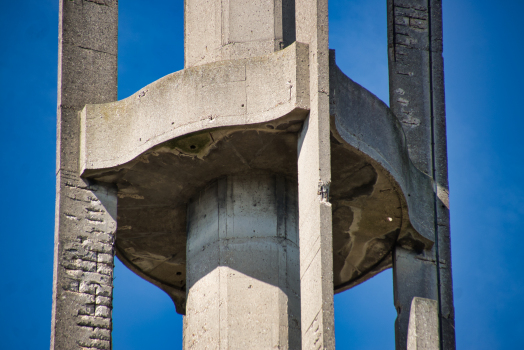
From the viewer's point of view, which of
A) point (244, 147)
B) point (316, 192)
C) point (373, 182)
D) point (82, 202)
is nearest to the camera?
point (316, 192)

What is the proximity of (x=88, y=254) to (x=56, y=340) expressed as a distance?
1501 millimetres

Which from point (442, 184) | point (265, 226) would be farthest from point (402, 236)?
point (265, 226)

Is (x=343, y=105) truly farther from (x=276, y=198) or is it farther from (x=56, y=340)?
(x=56, y=340)

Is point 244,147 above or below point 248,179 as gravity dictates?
above

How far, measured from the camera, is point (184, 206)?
2016 cm

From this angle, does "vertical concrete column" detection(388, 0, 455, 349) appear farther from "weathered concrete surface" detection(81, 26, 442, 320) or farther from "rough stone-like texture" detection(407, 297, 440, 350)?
"weathered concrete surface" detection(81, 26, 442, 320)

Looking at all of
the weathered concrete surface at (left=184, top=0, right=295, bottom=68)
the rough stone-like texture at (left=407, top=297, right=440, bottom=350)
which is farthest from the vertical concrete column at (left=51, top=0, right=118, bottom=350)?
the rough stone-like texture at (left=407, top=297, right=440, bottom=350)

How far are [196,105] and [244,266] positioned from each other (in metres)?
2.61

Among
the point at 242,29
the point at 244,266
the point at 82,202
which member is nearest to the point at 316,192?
the point at 244,266

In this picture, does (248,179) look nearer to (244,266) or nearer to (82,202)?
(244,266)

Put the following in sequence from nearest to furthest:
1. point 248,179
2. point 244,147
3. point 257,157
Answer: point 244,147, point 257,157, point 248,179

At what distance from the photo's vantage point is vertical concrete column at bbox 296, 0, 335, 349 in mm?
16281

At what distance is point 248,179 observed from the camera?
1925cm

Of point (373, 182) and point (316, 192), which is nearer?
point (316, 192)
